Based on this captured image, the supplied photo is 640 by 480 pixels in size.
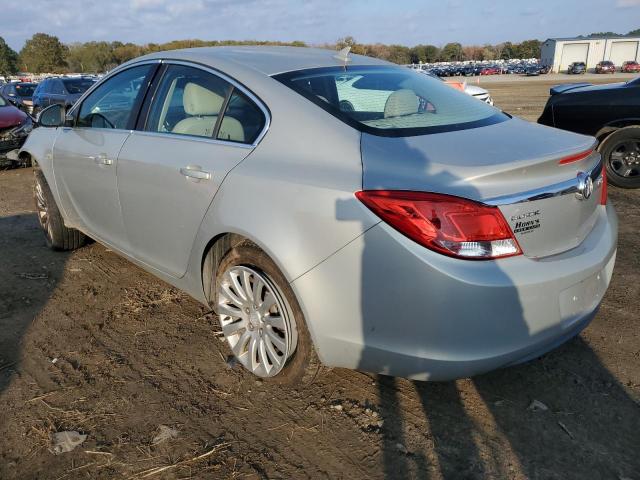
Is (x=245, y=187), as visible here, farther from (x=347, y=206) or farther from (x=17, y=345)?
(x=17, y=345)

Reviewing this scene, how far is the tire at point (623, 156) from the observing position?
648cm

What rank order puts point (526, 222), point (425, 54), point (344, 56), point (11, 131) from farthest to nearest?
point (425, 54) < point (11, 131) < point (344, 56) < point (526, 222)

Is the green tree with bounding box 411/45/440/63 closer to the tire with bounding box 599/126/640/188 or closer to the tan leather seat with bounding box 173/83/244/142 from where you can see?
the tire with bounding box 599/126/640/188

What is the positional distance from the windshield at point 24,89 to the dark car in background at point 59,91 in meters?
2.95

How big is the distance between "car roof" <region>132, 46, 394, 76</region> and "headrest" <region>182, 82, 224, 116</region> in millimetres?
158

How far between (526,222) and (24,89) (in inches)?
743

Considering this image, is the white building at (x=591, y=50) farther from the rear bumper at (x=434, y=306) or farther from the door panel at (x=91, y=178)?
the rear bumper at (x=434, y=306)

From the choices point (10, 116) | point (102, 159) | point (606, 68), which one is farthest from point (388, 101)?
point (606, 68)

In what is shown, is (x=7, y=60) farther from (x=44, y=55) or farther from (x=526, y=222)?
(x=526, y=222)

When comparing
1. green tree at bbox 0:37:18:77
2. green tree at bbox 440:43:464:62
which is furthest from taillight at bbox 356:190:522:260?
green tree at bbox 440:43:464:62

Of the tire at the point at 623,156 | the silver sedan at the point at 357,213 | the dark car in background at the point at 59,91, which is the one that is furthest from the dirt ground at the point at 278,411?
the dark car in background at the point at 59,91

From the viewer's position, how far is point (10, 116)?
9.41 m

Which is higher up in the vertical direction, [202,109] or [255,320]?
[202,109]

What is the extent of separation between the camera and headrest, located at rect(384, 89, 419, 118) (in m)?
2.81
